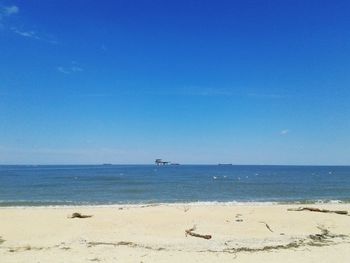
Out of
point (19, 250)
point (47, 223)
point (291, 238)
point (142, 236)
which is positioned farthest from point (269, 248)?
point (47, 223)

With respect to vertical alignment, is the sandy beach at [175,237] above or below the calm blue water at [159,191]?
above

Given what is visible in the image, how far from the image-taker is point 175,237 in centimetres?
1491

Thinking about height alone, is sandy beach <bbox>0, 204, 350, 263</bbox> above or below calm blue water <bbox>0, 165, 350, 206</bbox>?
above

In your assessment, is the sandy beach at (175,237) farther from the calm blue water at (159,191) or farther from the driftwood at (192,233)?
the calm blue water at (159,191)

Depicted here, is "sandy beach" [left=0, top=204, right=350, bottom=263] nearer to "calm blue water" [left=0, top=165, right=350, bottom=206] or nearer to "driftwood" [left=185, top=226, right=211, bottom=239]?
"driftwood" [left=185, top=226, right=211, bottom=239]

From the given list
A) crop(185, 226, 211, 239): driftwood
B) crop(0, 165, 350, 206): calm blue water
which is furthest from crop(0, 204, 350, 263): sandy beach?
crop(0, 165, 350, 206): calm blue water

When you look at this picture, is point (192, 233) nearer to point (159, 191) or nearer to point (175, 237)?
point (175, 237)

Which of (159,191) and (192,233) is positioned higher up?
(192,233)

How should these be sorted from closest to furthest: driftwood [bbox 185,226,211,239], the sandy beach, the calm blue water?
the sandy beach → driftwood [bbox 185,226,211,239] → the calm blue water

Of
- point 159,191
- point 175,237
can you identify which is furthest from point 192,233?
point 159,191

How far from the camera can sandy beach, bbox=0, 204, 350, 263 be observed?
37.3 ft

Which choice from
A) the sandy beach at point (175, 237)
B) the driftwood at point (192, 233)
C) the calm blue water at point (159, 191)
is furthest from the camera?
the calm blue water at point (159, 191)

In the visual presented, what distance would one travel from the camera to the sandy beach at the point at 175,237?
11375 millimetres

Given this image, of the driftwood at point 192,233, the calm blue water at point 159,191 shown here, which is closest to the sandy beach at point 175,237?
the driftwood at point 192,233
